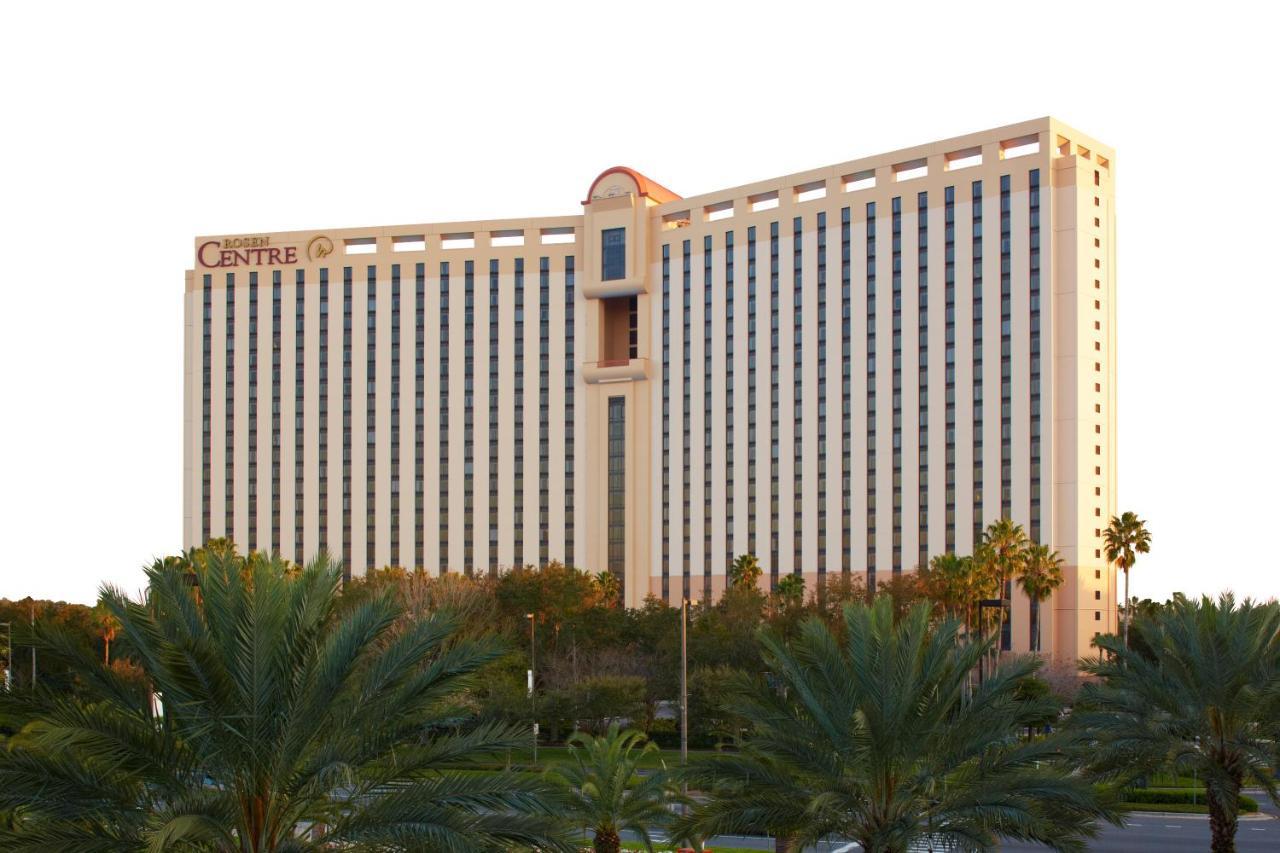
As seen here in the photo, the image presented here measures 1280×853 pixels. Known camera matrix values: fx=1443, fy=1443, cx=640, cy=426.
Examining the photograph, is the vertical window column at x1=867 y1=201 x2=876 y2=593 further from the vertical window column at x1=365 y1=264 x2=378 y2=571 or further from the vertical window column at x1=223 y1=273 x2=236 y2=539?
the vertical window column at x1=223 y1=273 x2=236 y2=539

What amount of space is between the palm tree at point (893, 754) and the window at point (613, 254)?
357 feet

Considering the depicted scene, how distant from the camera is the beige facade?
10994 cm

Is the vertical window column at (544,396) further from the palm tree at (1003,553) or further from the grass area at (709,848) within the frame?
the grass area at (709,848)

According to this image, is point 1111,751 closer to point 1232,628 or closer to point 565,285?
point 1232,628

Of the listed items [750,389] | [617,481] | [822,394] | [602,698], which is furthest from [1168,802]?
[617,481]

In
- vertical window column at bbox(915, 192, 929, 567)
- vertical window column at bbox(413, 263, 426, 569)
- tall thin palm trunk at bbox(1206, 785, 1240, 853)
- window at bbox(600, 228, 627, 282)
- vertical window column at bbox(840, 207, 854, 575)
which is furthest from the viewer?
vertical window column at bbox(413, 263, 426, 569)

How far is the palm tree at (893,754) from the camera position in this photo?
20.8m

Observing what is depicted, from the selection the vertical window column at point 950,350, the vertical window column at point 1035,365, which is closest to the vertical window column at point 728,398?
the vertical window column at point 950,350

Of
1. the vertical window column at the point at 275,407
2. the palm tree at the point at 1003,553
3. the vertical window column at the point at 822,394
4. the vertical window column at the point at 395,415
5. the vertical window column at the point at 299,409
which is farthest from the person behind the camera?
the vertical window column at the point at 275,407

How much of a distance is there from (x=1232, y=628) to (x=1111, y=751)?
3.39 metres

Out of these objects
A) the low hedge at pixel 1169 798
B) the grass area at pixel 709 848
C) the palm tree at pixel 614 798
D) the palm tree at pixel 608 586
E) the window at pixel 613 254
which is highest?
the window at pixel 613 254

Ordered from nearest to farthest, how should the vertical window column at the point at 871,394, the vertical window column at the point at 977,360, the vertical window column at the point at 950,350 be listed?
the vertical window column at the point at 977,360, the vertical window column at the point at 950,350, the vertical window column at the point at 871,394

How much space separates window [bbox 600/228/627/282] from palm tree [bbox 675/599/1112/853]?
357ft

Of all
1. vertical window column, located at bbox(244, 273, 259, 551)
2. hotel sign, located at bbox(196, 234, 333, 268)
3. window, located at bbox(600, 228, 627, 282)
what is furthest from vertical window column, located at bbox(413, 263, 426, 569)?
window, located at bbox(600, 228, 627, 282)
